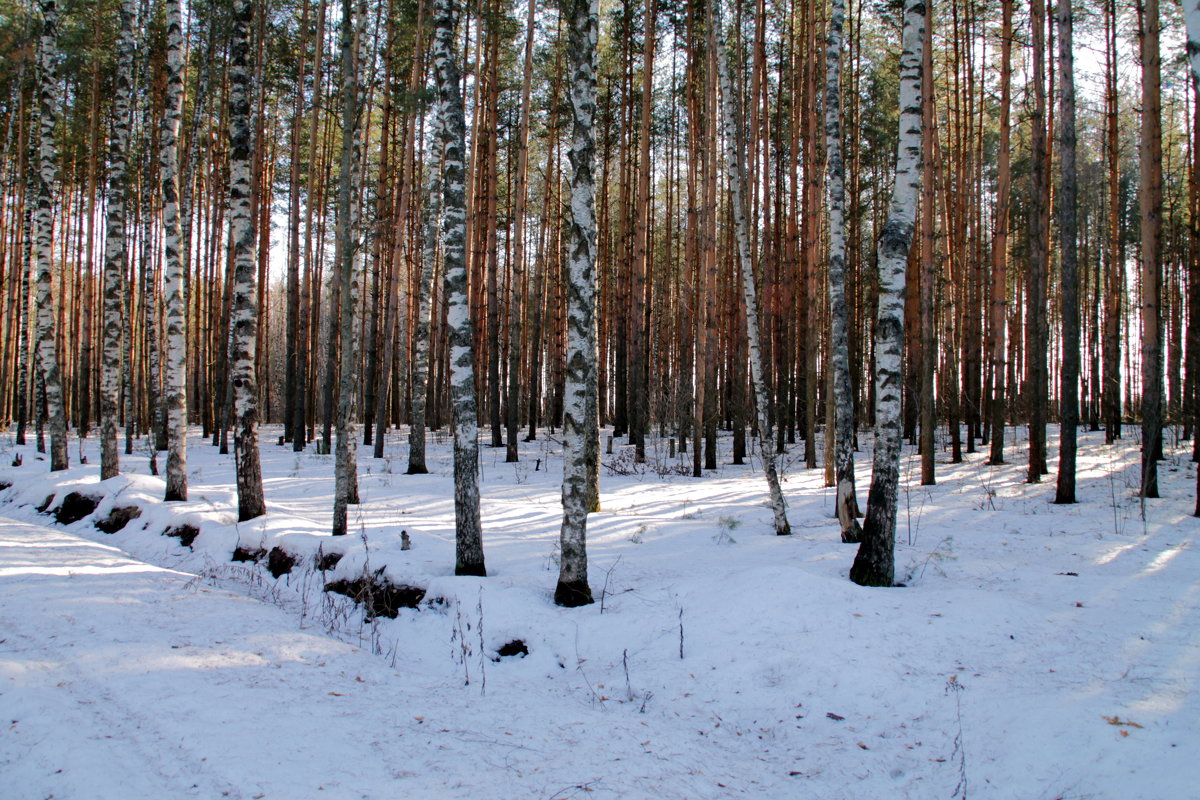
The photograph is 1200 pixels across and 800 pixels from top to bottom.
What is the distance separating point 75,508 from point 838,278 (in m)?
11.8

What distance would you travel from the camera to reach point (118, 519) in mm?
9156

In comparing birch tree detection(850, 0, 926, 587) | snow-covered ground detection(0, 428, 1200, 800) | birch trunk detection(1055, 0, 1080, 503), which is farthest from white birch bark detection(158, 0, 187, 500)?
birch trunk detection(1055, 0, 1080, 503)

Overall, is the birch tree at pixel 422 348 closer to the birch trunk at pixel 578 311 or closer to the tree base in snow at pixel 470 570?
the tree base in snow at pixel 470 570

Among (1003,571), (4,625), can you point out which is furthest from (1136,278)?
(4,625)

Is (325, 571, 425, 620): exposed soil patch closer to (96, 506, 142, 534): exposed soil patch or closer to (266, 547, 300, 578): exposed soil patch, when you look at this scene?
(266, 547, 300, 578): exposed soil patch

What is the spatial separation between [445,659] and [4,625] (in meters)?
3.19

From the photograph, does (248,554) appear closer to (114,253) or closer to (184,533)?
(184,533)

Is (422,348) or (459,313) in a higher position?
(422,348)

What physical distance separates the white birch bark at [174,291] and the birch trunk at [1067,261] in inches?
514

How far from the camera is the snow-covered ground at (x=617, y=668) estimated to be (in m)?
3.15

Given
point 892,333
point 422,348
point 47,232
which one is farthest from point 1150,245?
point 47,232

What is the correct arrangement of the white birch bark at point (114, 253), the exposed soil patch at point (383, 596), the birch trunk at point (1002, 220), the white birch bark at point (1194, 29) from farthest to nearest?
1. the birch trunk at point (1002, 220)
2. the white birch bark at point (114, 253)
3. the exposed soil patch at point (383, 596)
4. the white birch bark at point (1194, 29)

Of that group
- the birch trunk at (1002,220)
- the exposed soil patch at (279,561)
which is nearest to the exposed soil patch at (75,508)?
the exposed soil patch at (279,561)

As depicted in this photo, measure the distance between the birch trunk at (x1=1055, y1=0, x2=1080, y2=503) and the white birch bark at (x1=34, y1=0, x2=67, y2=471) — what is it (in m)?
17.4
